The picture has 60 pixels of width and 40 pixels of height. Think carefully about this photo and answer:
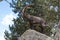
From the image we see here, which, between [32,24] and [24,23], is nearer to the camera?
[32,24]

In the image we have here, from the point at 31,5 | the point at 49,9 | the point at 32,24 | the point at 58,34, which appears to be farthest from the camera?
the point at 49,9

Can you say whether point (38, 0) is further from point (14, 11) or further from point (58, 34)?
point (58, 34)

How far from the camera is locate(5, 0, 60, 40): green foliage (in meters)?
10.5

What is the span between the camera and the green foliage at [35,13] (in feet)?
34.4

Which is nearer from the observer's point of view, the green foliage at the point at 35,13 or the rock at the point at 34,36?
the rock at the point at 34,36

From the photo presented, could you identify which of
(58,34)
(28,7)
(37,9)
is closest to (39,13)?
(37,9)

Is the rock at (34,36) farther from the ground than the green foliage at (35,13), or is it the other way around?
the rock at (34,36)

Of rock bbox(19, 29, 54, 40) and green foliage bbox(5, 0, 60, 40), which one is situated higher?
rock bbox(19, 29, 54, 40)

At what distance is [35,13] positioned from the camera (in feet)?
34.4

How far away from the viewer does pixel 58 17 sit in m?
11.2

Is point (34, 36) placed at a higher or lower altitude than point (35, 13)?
higher

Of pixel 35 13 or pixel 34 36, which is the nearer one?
pixel 34 36

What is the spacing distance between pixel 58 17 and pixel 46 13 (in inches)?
37.0

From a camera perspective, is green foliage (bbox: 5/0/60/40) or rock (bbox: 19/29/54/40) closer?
rock (bbox: 19/29/54/40)
